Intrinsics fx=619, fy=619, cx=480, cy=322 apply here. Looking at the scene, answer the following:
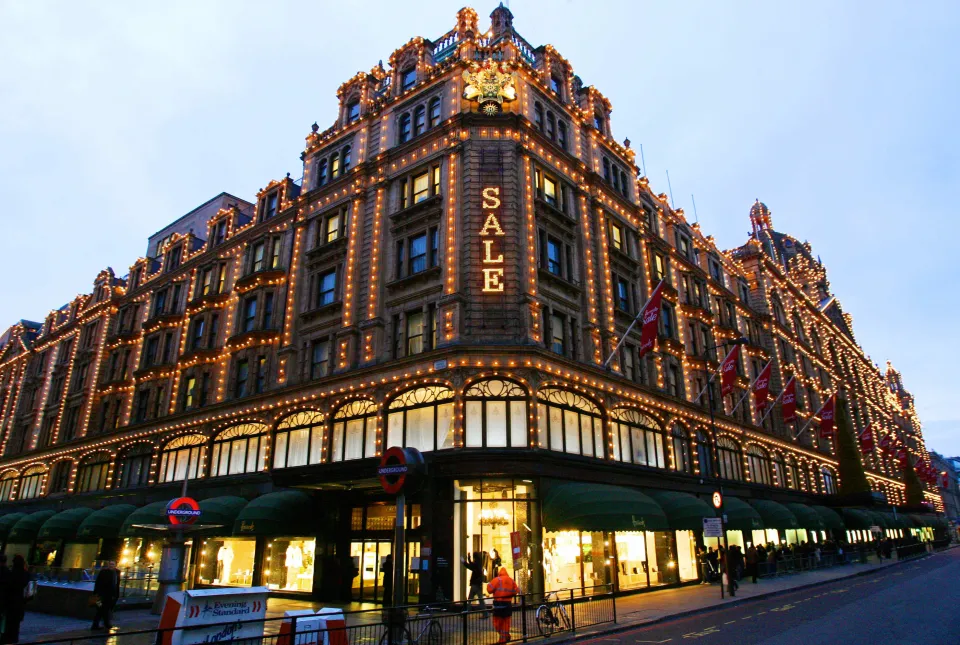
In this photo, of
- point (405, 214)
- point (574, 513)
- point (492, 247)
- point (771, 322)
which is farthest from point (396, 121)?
point (771, 322)

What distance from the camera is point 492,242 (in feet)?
88.8

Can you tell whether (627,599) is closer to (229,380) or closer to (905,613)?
(905,613)

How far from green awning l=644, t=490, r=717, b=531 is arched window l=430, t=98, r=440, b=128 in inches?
839

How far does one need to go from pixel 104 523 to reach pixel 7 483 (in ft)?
95.1

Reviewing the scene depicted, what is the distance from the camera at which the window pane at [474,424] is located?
24094mm

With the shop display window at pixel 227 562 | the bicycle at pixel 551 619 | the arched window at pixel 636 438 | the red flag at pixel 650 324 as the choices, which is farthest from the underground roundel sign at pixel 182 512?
the red flag at pixel 650 324

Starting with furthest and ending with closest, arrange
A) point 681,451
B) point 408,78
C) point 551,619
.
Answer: point 408,78
point 681,451
point 551,619

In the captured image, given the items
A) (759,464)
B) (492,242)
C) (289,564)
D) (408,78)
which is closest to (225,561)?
(289,564)

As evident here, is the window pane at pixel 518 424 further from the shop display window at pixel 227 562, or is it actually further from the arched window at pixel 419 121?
the arched window at pixel 419 121

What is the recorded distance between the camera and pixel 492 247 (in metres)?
27.0

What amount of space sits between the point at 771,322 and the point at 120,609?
5196 cm

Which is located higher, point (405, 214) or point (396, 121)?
point (396, 121)

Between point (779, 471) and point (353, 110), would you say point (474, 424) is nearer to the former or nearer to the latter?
point (353, 110)

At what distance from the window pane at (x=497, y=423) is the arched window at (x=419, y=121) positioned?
1584 cm
